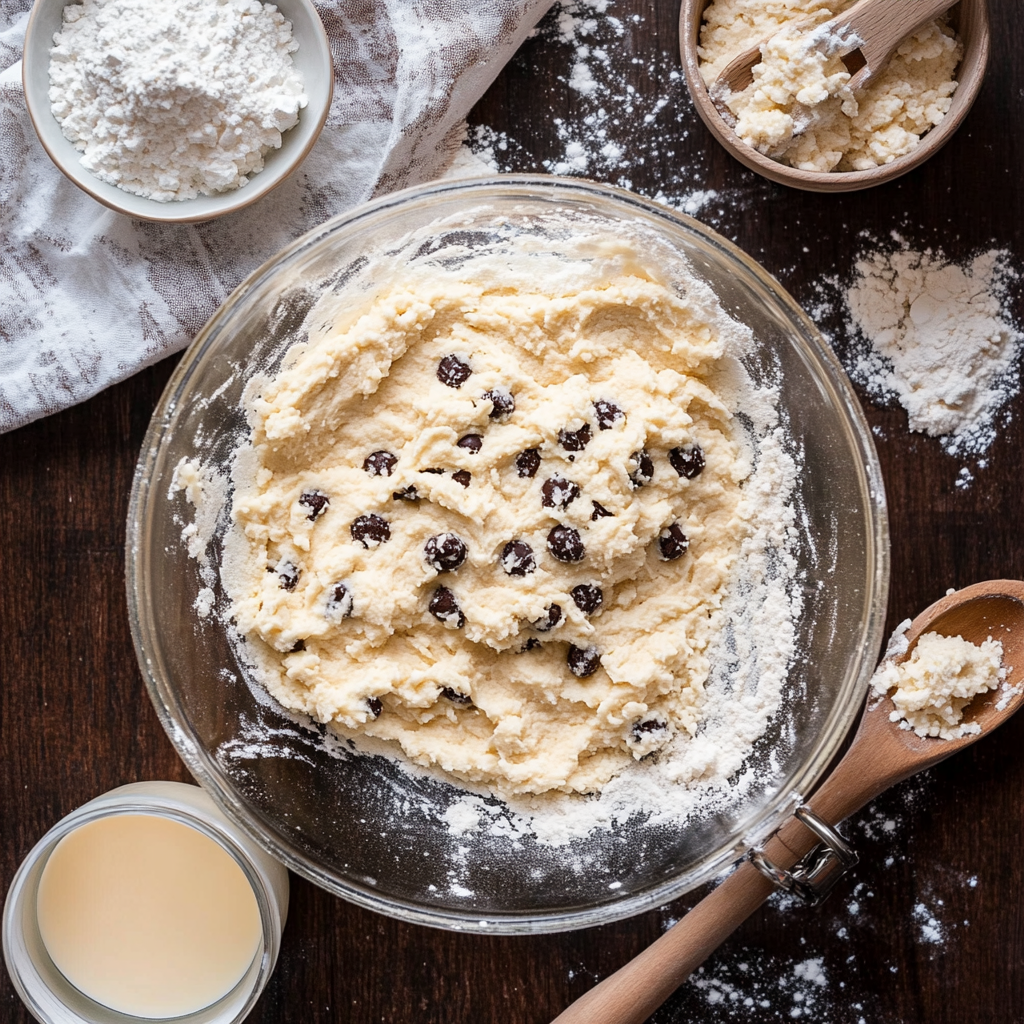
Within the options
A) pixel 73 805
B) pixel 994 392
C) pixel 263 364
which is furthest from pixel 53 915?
pixel 994 392

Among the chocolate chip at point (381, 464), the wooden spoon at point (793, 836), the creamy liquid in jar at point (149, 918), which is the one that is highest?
the chocolate chip at point (381, 464)

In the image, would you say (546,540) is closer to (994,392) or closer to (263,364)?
(263,364)

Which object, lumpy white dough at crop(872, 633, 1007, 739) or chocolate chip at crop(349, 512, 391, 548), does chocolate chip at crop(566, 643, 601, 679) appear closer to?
chocolate chip at crop(349, 512, 391, 548)

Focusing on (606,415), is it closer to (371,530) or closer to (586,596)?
(586,596)

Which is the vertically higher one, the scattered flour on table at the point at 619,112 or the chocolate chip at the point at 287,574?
the scattered flour on table at the point at 619,112

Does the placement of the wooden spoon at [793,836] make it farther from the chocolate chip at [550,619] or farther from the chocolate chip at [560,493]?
the chocolate chip at [560,493]

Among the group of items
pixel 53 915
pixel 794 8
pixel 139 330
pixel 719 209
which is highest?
pixel 794 8

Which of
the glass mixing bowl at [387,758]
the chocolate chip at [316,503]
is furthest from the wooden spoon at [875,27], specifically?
the chocolate chip at [316,503]
